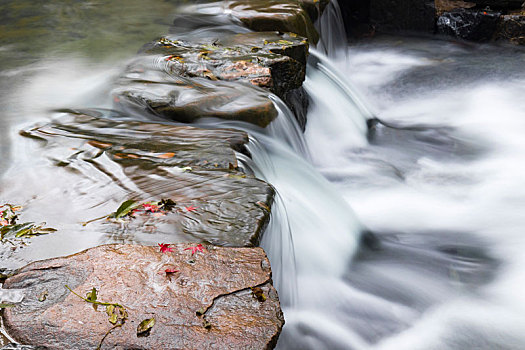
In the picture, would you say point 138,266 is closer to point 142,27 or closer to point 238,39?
point 238,39

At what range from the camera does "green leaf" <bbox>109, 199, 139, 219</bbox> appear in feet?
8.66

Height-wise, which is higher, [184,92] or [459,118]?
[184,92]

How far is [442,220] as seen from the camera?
462 cm

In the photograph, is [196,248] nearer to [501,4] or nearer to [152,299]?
[152,299]

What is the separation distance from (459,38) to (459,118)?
320 cm

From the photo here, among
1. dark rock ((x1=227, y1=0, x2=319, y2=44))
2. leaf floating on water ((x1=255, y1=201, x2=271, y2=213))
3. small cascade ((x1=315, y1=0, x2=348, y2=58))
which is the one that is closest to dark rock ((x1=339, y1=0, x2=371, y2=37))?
small cascade ((x1=315, y1=0, x2=348, y2=58))

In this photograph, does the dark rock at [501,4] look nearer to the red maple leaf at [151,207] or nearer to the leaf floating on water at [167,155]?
the leaf floating on water at [167,155]

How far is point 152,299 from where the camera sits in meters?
2.06

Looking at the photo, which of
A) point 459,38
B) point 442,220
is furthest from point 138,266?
point 459,38

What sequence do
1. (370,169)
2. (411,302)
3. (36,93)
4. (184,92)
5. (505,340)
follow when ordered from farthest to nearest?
(370,169) → (36,93) → (184,92) → (411,302) → (505,340)

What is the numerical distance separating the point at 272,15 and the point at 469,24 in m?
4.44

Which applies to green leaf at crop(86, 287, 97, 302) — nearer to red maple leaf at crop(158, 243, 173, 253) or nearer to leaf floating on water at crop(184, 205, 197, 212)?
red maple leaf at crop(158, 243, 173, 253)

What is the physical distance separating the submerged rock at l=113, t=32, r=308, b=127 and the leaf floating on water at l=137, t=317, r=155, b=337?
2413mm

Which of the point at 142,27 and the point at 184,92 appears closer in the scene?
the point at 184,92
